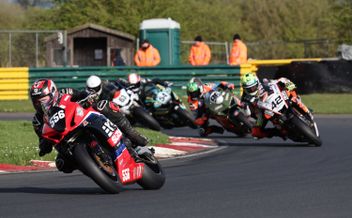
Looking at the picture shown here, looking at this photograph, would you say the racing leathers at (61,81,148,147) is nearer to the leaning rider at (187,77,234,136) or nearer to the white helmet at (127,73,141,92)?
the leaning rider at (187,77,234,136)

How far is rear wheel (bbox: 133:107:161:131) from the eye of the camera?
19.8 metres

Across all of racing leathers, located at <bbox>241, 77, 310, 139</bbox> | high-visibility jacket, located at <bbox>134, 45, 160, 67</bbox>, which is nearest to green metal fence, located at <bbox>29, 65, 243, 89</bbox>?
high-visibility jacket, located at <bbox>134, 45, 160, 67</bbox>

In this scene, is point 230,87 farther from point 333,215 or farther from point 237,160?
point 333,215

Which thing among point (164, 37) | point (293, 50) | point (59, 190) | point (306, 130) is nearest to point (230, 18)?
point (293, 50)

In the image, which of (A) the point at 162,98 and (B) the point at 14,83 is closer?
(A) the point at 162,98

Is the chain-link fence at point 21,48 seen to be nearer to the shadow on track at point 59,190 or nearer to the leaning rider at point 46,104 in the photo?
the shadow on track at point 59,190

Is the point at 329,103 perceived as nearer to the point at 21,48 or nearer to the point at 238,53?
the point at 238,53

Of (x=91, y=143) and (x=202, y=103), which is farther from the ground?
(x=91, y=143)

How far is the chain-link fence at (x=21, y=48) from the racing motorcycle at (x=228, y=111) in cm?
1414

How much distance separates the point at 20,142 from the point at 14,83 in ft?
42.5

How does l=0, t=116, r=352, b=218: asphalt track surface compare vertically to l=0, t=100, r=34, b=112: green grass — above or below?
above

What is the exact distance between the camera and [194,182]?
11711 millimetres

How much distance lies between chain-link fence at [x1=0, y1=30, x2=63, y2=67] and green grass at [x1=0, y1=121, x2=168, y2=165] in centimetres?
1258

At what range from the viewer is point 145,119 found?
782 inches
